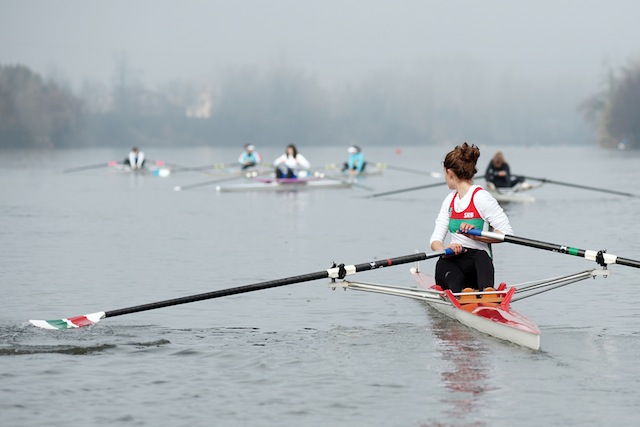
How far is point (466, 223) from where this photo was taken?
37.8 ft

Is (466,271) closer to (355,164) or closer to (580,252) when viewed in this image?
(580,252)

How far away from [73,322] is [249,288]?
1798 millimetres

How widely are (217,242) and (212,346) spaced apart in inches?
426

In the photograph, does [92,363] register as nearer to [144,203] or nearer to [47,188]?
[144,203]

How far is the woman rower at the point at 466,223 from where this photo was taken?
11.4 meters

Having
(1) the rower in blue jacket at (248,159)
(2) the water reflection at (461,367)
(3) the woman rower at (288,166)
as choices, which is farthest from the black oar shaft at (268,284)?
(1) the rower in blue jacket at (248,159)

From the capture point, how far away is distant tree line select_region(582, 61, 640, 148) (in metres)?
145

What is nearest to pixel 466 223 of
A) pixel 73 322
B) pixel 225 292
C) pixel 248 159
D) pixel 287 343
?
pixel 287 343

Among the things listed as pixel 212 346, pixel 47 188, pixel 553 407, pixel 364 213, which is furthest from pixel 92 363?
pixel 47 188

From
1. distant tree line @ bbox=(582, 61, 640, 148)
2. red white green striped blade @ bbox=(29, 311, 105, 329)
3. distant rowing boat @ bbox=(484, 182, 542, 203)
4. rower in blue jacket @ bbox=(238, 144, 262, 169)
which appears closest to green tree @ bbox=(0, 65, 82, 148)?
distant tree line @ bbox=(582, 61, 640, 148)

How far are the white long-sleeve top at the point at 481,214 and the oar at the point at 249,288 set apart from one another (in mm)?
247

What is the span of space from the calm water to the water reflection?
2 cm

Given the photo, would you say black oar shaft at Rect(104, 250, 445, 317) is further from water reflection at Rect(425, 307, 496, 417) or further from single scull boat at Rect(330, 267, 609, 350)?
water reflection at Rect(425, 307, 496, 417)

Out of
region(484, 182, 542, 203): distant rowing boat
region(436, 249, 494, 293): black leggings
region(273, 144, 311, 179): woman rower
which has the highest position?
region(273, 144, 311, 179): woman rower
